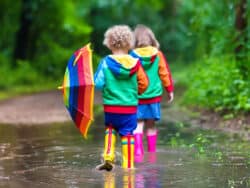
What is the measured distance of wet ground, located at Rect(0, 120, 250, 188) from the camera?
720cm

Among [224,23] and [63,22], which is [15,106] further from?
[63,22]

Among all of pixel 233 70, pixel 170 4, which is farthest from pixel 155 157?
pixel 170 4

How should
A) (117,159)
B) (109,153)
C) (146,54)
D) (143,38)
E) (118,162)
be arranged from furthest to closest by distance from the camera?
(143,38) < (146,54) < (117,159) < (118,162) < (109,153)

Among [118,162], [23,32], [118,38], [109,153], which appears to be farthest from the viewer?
[23,32]

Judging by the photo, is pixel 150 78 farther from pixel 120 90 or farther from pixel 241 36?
pixel 241 36

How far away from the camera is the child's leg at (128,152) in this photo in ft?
26.8

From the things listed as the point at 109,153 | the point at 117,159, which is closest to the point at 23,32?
the point at 117,159

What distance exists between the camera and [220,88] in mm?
13594

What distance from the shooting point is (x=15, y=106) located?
17.4m

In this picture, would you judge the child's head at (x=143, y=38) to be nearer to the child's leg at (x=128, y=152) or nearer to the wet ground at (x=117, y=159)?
the wet ground at (x=117, y=159)

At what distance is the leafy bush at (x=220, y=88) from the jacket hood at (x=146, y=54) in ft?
9.80

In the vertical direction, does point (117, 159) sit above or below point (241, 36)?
below

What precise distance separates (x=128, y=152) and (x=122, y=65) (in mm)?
1000

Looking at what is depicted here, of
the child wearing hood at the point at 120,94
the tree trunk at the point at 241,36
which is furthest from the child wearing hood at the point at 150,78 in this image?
→ the tree trunk at the point at 241,36
